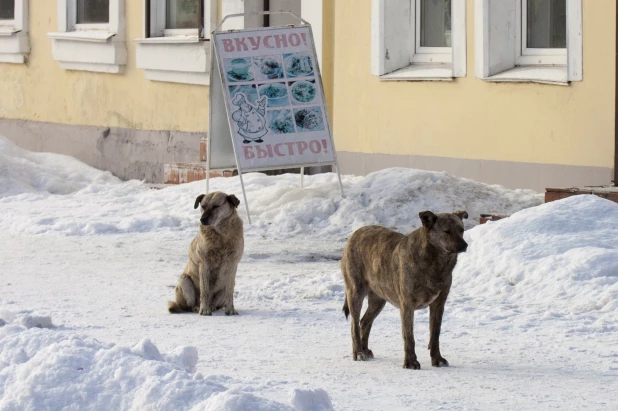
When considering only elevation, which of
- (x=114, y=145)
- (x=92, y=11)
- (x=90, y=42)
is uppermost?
(x=92, y=11)

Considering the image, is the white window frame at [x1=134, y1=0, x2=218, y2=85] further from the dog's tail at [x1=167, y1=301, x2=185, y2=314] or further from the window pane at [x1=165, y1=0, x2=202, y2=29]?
the dog's tail at [x1=167, y1=301, x2=185, y2=314]

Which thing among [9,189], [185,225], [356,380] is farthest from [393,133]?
[356,380]

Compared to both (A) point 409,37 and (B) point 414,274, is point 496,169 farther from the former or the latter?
(B) point 414,274

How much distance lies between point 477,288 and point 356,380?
91.2 inches

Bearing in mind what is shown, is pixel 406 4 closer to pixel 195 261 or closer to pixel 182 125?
pixel 182 125

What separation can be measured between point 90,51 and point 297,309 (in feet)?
31.8

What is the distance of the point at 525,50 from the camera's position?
12.0 m

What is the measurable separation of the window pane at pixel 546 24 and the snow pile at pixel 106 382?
274 inches

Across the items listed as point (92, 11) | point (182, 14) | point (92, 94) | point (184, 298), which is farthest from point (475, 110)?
point (92, 11)

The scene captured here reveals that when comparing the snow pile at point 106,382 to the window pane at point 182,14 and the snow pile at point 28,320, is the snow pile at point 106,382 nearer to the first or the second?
the snow pile at point 28,320

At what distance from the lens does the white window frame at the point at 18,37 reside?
1836cm

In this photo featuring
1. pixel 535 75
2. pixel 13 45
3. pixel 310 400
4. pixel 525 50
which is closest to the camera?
pixel 310 400

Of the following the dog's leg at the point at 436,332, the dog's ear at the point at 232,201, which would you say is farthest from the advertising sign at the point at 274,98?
the dog's leg at the point at 436,332

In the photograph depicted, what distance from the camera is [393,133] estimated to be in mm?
13070
